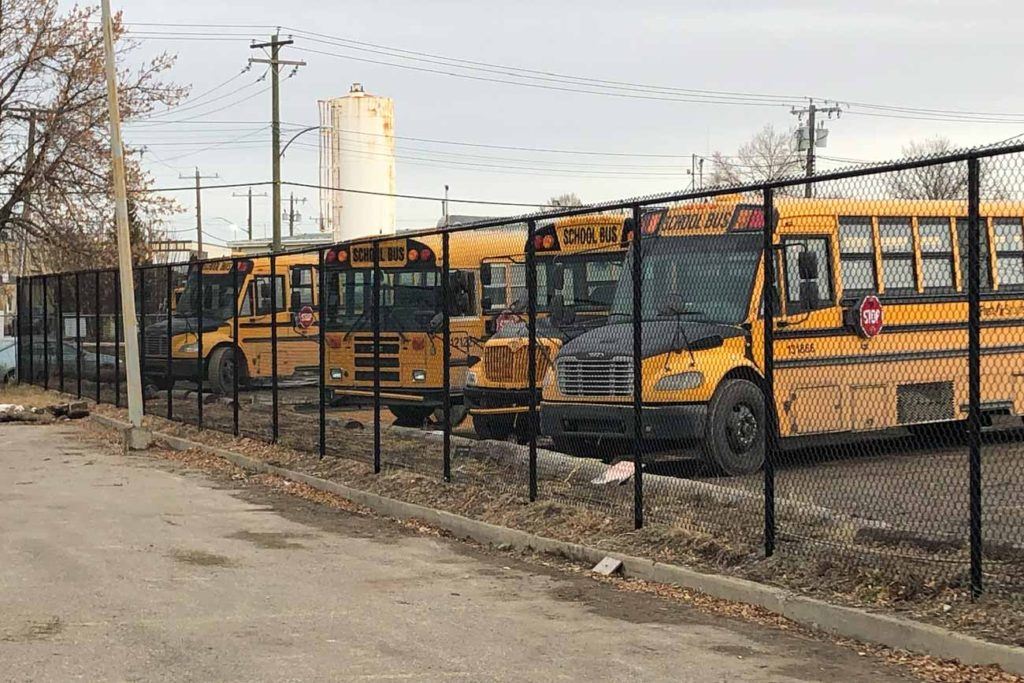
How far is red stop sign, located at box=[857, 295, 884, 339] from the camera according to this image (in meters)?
10.7

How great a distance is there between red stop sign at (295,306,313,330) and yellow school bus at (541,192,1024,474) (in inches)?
298

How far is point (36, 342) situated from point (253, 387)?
476 inches

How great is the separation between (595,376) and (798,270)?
2110 millimetres

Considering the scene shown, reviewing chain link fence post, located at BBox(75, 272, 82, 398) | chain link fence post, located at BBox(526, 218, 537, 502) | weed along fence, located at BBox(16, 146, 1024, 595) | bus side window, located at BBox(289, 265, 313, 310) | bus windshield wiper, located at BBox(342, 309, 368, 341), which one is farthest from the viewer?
chain link fence post, located at BBox(75, 272, 82, 398)

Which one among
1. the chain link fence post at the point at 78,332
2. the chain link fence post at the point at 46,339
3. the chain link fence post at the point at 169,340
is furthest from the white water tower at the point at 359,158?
the chain link fence post at the point at 169,340

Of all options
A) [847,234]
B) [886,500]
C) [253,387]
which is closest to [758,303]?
[847,234]

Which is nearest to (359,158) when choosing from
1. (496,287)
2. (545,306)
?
(496,287)

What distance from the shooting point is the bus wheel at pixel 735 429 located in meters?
11.0

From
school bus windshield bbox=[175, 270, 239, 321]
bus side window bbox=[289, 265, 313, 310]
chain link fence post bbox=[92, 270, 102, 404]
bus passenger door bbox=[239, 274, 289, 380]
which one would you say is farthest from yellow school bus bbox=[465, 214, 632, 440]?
chain link fence post bbox=[92, 270, 102, 404]

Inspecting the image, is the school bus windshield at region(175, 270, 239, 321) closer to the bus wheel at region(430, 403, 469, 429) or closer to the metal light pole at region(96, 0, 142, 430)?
the metal light pole at region(96, 0, 142, 430)

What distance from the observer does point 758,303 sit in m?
11.4

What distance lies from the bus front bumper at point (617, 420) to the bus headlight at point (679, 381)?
0.17 m

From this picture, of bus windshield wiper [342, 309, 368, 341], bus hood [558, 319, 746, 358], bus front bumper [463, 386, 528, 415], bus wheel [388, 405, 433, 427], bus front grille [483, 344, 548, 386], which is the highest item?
bus windshield wiper [342, 309, 368, 341]

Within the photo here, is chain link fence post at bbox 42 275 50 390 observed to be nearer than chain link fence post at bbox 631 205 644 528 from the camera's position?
No
